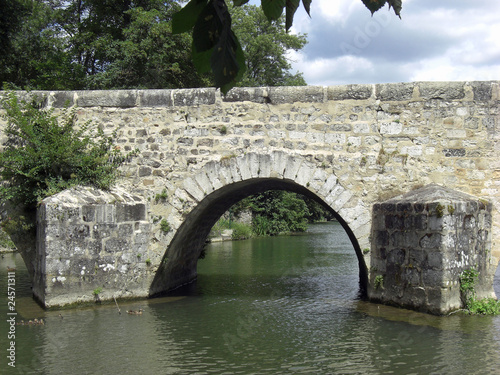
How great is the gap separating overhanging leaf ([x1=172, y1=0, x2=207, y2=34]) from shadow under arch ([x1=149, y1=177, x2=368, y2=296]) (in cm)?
574

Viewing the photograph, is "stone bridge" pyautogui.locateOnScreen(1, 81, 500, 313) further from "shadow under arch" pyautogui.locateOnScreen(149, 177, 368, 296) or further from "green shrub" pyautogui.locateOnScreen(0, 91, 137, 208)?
"green shrub" pyautogui.locateOnScreen(0, 91, 137, 208)

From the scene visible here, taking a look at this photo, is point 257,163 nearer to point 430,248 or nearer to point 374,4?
point 430,248

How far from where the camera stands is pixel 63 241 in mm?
6715

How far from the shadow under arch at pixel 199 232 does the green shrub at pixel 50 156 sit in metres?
1.31

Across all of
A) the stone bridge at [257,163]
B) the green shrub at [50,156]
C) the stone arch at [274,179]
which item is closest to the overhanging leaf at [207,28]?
the stone bridge at [257,163]

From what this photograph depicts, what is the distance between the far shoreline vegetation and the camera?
22.2 m

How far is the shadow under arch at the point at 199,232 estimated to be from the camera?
7.49 meters

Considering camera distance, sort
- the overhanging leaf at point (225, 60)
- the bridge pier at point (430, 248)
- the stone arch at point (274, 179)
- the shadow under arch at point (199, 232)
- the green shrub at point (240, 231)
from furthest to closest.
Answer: the green shrub at point (240, 231) → the shadow under arch at point (199, 232) → the stone arch at point (274, 179) → the bridge pier at point (430, 248) → the overhanging leaf at point (225, 60)

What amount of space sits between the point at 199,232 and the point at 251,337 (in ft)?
12.1

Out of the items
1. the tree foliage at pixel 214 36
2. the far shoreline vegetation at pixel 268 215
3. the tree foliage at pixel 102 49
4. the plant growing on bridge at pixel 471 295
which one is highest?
the tree foliage at pixel 102 49

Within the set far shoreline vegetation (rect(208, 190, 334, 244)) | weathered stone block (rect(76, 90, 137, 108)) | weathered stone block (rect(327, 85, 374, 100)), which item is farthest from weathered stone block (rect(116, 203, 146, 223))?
far shoreline vegetation (rect(208, 190, 334, 244))

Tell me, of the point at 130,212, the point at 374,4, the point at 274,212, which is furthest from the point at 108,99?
the point at 274,212

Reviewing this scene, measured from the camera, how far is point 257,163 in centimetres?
711

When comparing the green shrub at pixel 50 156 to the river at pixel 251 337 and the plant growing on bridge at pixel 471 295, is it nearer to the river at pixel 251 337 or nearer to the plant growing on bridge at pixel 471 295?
the river at pixel 251 337
